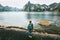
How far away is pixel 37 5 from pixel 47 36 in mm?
3170

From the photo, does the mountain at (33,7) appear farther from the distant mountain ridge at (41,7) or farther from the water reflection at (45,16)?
the water reflection at (45,16)

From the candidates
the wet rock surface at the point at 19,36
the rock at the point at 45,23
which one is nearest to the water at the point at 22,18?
the rock at the point at 45,23

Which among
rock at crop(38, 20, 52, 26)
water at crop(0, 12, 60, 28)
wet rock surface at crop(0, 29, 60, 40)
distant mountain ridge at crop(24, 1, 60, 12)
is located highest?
distant mountain ridge at crop(24, 1, 60, 12)

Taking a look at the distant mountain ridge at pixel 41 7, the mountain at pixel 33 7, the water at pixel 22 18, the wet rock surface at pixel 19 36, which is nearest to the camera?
the wet rock surface at pixel 19 36

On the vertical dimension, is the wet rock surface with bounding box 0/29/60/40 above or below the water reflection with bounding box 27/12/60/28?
below

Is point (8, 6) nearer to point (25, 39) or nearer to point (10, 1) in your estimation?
point (10, 1)

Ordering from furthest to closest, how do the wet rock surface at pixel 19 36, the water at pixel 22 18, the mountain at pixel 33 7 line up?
the mountain at pixel 33 7
the water at pixel 22 18
the wet rock surface at pixel 19 36

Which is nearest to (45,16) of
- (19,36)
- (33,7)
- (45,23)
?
(45,23)

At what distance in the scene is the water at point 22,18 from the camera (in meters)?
12.7

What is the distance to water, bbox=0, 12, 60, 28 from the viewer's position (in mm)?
12664

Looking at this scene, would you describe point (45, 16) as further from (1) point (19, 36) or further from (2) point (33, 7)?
(1) point (19, 36)

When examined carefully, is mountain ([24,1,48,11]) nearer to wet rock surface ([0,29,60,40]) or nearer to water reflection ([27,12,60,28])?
water reflection ([27,12,60,28])

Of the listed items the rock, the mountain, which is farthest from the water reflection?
the mountain

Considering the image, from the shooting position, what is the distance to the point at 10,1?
1330 centimetres
